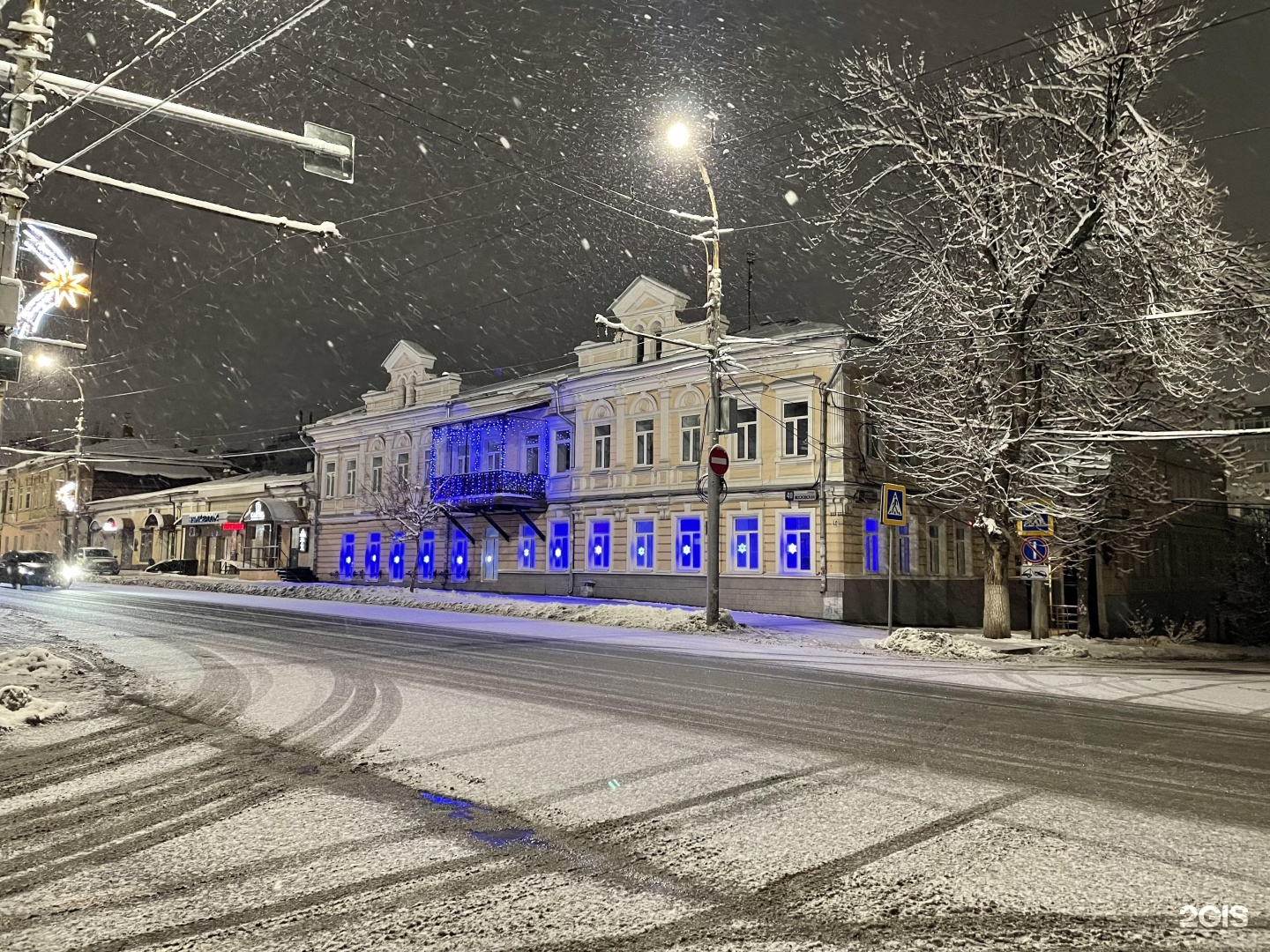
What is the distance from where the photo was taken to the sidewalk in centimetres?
1218

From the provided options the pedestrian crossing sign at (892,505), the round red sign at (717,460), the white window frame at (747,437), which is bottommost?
the pedestrian crossing sign at (892,505)

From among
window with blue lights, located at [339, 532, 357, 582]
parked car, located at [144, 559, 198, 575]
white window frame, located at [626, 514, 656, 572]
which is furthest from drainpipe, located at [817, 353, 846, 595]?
parked car, located at [144, 559, 198, 575]

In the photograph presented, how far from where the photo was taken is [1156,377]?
19.8 metres

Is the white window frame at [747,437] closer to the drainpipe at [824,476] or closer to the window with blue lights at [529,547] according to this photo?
the drainpipe at [824,476]

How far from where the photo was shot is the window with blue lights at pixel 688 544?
32125mm

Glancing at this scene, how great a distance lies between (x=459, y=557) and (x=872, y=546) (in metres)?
19.7

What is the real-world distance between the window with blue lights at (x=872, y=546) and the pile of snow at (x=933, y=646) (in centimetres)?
1042

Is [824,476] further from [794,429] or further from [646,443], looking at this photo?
[646,443]

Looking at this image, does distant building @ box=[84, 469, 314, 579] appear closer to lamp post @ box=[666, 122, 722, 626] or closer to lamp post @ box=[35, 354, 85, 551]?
lamp post @ box=[35, 354, 85, 551]

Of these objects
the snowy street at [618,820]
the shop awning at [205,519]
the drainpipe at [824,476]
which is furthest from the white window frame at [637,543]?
the shop awning at [205,519]

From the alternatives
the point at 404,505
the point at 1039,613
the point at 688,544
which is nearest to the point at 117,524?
the point at 404,505

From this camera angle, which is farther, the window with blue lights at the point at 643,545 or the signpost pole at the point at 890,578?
the window with blue lights at the point at 643,545

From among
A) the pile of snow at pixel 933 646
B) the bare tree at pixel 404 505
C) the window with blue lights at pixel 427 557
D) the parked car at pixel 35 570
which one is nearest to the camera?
the pile of snow at pixel 933 646

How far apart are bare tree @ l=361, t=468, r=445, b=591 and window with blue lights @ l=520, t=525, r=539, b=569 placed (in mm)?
4187
